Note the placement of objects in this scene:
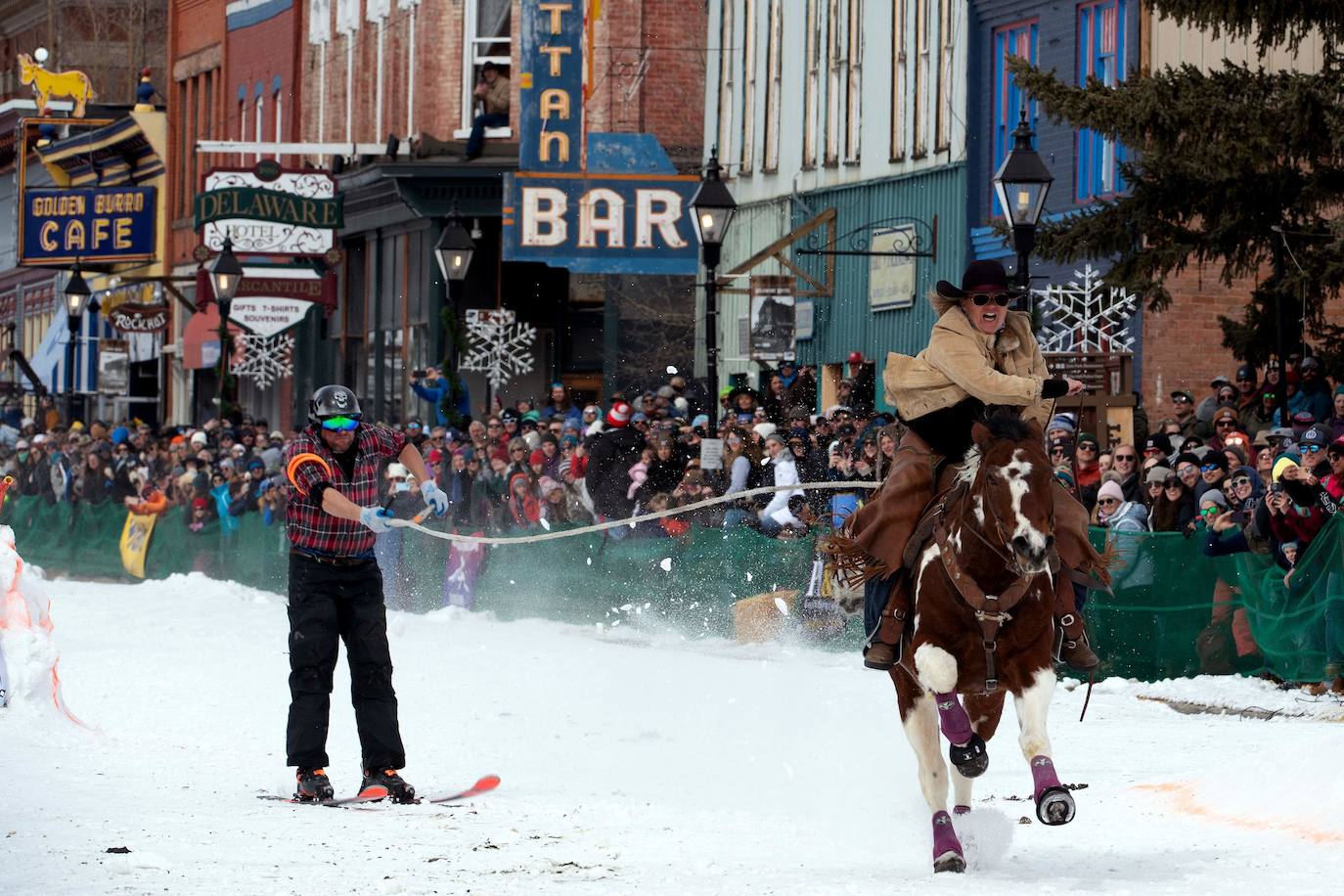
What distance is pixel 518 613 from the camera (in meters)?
20.9

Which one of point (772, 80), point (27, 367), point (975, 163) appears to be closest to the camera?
point (975, 163)

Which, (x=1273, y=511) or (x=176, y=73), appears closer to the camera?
(x=1273, y=511)

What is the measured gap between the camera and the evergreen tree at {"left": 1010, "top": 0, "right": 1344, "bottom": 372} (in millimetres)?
15266

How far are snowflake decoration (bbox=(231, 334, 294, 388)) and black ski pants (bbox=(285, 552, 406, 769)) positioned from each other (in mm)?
29255

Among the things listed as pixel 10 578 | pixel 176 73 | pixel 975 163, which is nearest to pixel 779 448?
pixel 10 578

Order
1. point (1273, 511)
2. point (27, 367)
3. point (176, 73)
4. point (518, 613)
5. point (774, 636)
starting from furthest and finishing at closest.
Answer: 1. point (27, 367)
2. point (176, 73)
3. point (518, 613)
4. point (774, 636)
5. point (1273, 511)

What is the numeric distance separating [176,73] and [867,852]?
45771mm

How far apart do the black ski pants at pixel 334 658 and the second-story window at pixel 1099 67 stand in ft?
45.2

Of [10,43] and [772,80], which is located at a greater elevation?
[10,43]

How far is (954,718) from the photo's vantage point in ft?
28.9

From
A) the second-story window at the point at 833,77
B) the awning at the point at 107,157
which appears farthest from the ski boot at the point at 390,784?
the awning at the point at 107,157

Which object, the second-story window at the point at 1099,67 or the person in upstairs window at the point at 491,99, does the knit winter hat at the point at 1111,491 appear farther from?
the person in upstairs window at the point at 491,99

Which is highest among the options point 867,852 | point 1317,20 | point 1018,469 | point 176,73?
point 176,73

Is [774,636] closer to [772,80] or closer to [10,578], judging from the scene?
[10,578]
